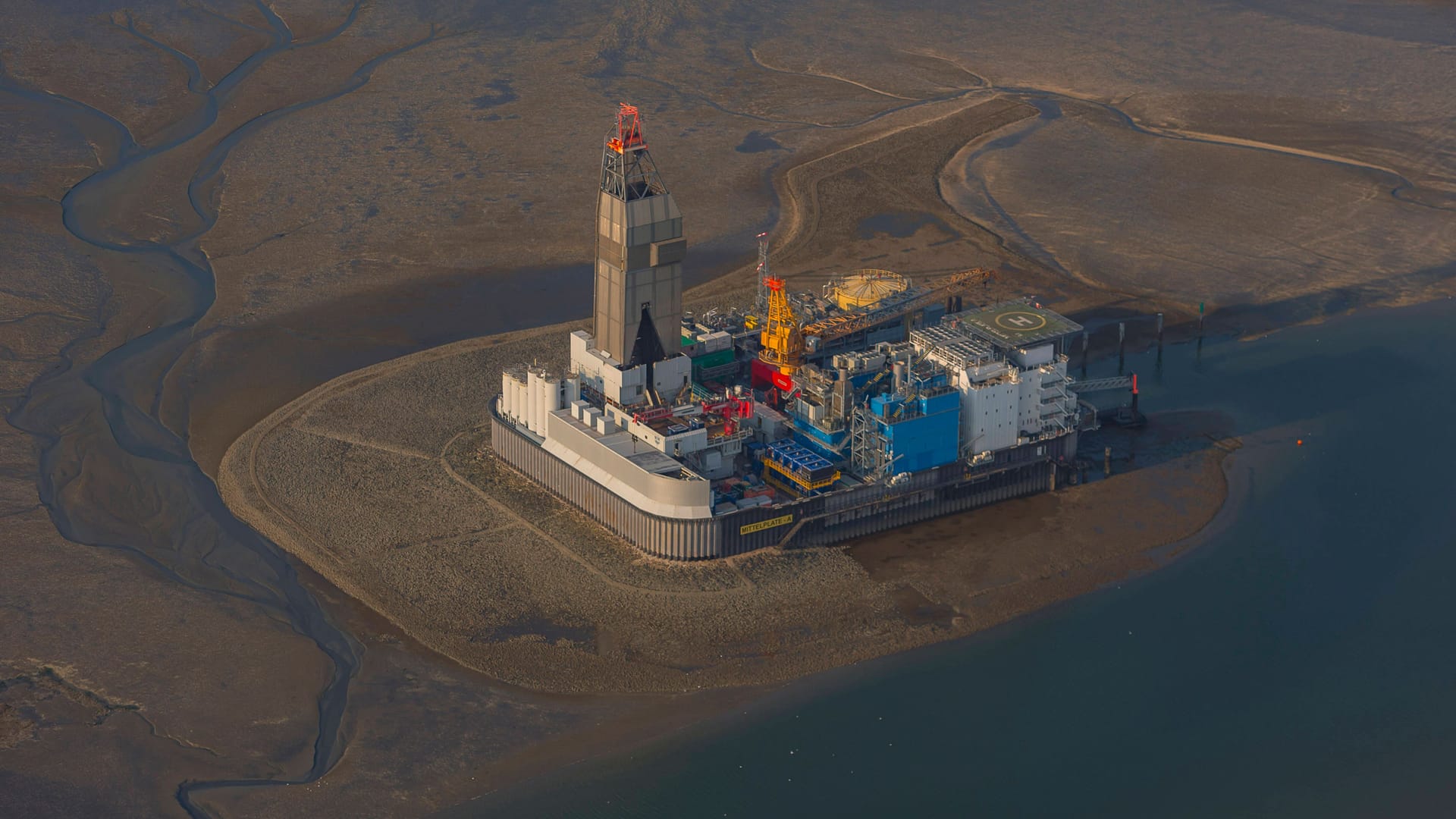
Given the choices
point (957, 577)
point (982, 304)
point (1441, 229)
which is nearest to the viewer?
point (957, 577)

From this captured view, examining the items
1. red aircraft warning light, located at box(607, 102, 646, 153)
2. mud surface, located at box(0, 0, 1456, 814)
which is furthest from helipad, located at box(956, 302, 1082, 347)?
red aircraft warning light, located at box(607, 102, 646, 153)

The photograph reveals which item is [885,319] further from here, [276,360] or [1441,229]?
[1441,229]

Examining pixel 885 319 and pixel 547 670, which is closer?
pixel 547 670

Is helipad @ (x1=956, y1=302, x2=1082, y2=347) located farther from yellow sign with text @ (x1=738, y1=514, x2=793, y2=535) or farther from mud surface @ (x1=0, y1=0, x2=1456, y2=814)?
mud surface @ (x1=0, y1=0, x2=1456, y2=814)

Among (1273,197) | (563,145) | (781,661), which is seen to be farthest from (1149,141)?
(781,661)

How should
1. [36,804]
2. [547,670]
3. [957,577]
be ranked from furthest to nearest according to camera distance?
[957,577]
[547,670]
[36,804]

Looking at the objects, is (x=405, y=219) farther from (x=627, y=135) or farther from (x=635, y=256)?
(x=627, y=135)

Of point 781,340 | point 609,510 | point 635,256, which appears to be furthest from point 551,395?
point 781,340
